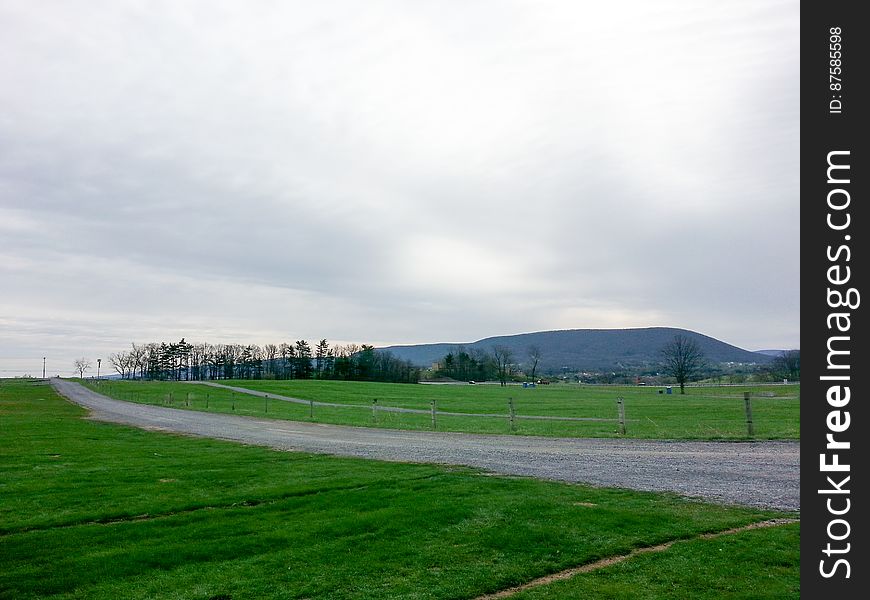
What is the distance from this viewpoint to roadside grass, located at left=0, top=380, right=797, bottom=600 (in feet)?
21.0

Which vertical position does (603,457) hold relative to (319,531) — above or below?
below

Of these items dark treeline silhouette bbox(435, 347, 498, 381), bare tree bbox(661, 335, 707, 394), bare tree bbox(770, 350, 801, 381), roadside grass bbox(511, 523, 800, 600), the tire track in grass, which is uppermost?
roadside grass bbox(511, 523, 800, 600)

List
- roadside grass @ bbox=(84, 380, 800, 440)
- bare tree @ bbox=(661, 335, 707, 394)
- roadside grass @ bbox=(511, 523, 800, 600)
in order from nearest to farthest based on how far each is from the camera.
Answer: roadside grass @ bbox=(511, 523, 800, 600)
roadside grass @ bbox=(84, 380, 800, 440)
bare tree @ bbox=(661, 335, 707, 394)

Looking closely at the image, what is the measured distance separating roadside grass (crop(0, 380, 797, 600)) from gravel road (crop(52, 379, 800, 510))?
1287 millimetres

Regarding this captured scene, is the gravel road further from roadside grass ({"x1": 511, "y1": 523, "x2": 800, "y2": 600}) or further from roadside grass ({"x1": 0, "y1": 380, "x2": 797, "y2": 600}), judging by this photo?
roadside grass ({"x1": 511, "y1": 523, "x2": 800, "y2": 600})

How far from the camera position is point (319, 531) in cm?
825

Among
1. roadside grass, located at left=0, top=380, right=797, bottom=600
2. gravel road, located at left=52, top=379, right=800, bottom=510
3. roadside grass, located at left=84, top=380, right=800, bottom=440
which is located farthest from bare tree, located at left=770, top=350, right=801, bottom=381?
roadside grass, located at left=0, top=380, right=797, bottom=600

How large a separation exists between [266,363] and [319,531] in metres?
173

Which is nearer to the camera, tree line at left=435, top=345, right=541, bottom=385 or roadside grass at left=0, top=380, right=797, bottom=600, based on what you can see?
roadside grass at left=0, top=380, right=797, bottom=600

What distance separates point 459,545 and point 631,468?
733 cm

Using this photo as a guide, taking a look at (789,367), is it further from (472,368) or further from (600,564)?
(600,564)

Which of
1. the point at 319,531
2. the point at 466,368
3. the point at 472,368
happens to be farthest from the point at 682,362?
the point at 319,531
